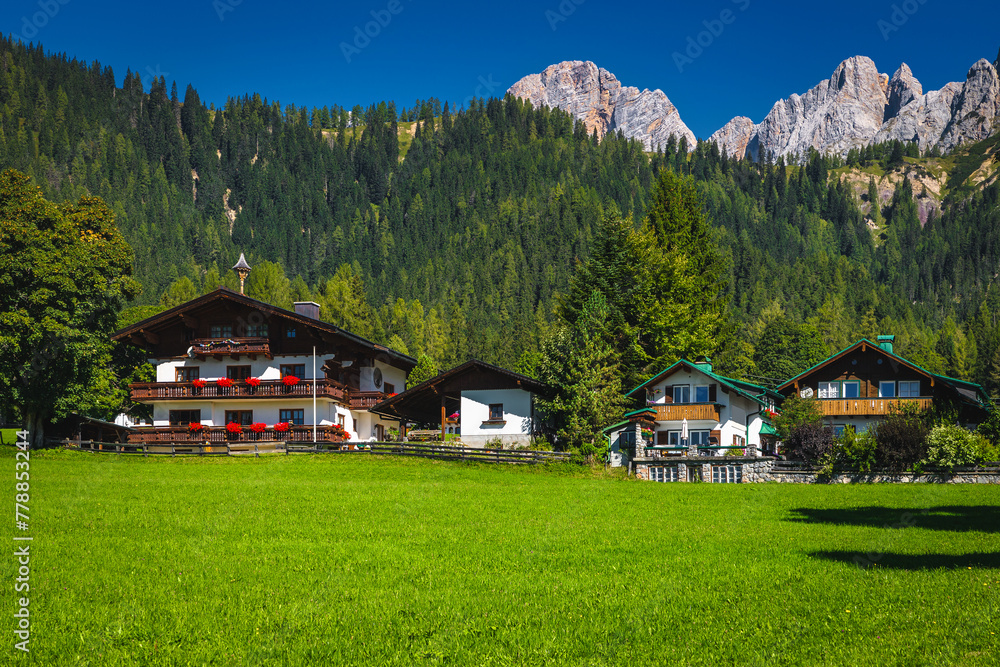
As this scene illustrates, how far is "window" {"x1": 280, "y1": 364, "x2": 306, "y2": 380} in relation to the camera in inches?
1982

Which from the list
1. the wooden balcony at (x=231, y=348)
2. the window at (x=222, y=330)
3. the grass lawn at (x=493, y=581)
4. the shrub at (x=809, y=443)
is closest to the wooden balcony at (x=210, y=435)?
the wooden balcony at (x=231, y=348)

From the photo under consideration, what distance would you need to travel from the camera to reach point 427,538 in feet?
58.7

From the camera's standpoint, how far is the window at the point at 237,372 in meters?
50.9

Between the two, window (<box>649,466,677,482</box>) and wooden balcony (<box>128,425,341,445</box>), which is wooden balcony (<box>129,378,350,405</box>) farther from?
window (<box>649,466,677,482</box>)

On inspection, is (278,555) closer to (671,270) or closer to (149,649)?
(149,649)

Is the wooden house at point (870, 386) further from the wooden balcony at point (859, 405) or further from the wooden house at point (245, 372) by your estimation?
the wooden house at point (245, 372)

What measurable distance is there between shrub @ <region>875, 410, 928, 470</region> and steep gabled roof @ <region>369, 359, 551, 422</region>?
58.9 ft

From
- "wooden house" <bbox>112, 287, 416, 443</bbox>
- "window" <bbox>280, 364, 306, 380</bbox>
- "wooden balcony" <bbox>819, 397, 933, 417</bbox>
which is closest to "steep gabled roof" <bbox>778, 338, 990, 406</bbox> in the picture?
"wooden balcony" <bbox>819, 397, 933, 417</bbox>

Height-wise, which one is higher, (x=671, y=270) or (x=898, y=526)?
(x=671, y=270)

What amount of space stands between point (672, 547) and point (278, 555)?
24.8 ft

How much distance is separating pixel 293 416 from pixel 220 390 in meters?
4.34

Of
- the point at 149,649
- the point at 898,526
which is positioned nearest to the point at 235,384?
the point at 898,526

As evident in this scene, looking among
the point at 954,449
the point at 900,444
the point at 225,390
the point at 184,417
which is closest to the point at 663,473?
the point at 900,444

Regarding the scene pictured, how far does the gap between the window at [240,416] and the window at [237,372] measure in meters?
2.00
